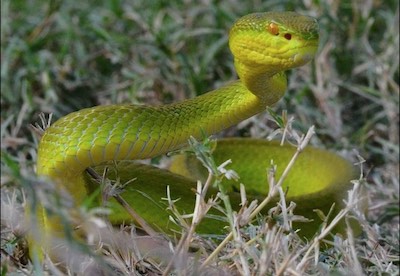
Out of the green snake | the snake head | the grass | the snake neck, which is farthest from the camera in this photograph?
the grass

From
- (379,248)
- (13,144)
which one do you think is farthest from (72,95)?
(379,248)

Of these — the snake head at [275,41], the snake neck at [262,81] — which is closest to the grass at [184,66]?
the snake neck at [262,81]

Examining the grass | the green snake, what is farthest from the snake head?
the grass

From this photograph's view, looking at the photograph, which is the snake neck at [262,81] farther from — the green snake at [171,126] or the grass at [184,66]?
the grass at [184,66]

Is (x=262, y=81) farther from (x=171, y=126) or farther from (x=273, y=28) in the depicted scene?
(x=171, y=126)

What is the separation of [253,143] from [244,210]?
161 cm

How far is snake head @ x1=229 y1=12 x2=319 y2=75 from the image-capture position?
8.39ft

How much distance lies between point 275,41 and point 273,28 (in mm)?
49

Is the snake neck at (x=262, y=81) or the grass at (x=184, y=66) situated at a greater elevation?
the snake neck at (x=262, y=81)

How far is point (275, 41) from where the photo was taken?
8.57ft

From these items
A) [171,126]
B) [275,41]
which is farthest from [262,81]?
[171,126]

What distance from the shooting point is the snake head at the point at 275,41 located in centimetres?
256

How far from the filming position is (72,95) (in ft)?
14.4

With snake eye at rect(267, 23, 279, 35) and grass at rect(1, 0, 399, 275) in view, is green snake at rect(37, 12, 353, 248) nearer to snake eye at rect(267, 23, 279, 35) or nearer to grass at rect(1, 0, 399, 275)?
snake eye at rect(267, 23, 279, 35)
